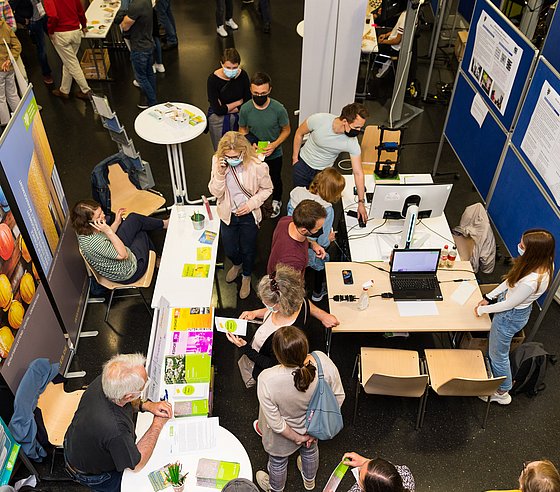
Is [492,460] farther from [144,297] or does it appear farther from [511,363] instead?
[144,297]

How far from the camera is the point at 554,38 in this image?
4121 mm

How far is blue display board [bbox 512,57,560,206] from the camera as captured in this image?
4000mm

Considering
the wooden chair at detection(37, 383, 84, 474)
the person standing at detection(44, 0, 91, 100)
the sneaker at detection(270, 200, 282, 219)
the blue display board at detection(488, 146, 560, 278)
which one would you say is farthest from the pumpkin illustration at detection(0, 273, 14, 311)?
the person standing at detection(44, 0, 91, 100)

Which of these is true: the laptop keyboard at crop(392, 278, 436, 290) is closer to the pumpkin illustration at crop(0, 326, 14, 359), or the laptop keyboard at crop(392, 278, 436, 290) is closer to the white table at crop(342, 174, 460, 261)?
the white table at crop(342, 174, 460, 261)

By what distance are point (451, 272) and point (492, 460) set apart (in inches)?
53.5

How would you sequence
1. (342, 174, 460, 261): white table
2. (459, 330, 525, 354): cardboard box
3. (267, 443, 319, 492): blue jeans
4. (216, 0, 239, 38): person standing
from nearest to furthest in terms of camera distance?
(267, 443, 319, 492): blue jeans
(459, 330, 525, 354): cardboard box
(342, 174, 460, 261): white table
(216, 0, 239, 38): person standing

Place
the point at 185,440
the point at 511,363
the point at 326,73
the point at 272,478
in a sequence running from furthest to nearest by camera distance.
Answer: the point at 326,73 < the point at 511,363 < the point at 272,478 < the point at 185,440

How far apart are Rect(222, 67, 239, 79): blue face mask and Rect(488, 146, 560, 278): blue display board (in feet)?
8.30

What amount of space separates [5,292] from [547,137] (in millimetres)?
3926

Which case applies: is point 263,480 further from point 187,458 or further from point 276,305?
point 276,305

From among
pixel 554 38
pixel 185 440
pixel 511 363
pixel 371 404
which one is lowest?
pixel 371 404

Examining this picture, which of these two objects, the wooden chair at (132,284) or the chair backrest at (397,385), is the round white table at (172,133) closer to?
the wooden chair at (132,284)

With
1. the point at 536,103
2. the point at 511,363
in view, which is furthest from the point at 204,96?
the point at 511,363

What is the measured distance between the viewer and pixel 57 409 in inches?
145
